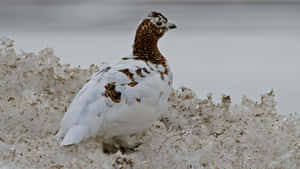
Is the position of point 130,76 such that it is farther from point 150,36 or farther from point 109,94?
point 150,36

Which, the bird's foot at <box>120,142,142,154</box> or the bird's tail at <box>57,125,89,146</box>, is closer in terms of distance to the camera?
the bird's tail at <box>57,125,89,146</box>

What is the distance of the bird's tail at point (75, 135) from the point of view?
1645mm

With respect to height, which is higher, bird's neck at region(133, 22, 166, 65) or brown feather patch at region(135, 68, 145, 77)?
bird's neck at region(133, 22, 166, 65)

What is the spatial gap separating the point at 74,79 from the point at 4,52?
33 cm

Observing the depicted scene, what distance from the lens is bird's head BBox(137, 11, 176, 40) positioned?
6.34 feet

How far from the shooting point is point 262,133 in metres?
1.86

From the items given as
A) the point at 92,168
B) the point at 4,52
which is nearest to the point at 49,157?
the point at 92,168

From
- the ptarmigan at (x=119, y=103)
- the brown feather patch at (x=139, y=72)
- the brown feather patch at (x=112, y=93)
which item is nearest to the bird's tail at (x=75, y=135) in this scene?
the ptarmigan at (x=119, y=103)

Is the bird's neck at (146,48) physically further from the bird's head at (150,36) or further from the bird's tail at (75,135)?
the bird's tail at (75,135)

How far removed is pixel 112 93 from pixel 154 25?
35 cm

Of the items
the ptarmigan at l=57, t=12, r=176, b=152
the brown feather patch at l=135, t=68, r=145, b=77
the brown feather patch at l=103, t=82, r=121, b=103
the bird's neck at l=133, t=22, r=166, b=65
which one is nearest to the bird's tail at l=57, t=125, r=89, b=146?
the ptarmigan at l=57, t=12, r=176, b=152

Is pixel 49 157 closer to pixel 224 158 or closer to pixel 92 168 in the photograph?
pixel 92 168

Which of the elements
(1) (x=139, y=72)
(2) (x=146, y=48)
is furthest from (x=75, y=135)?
(2) (x=146, y=48)

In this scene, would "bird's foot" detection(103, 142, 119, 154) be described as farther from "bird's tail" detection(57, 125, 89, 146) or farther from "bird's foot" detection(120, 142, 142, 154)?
"bird's tail" detection(57, 125, 89, 146)
